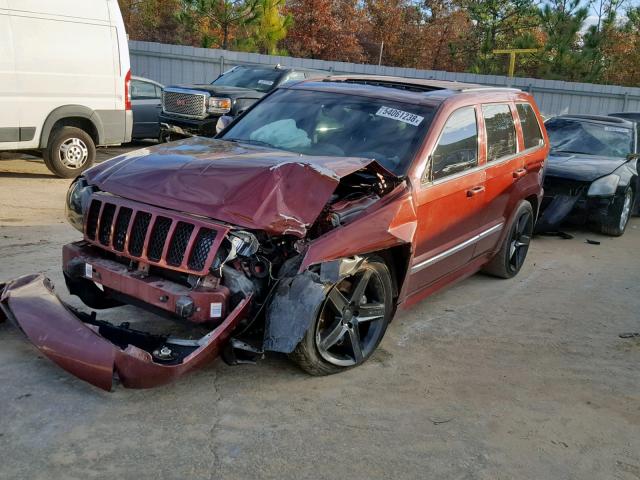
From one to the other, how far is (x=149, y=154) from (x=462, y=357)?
255 centimetres

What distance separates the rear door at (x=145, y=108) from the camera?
13.1 m

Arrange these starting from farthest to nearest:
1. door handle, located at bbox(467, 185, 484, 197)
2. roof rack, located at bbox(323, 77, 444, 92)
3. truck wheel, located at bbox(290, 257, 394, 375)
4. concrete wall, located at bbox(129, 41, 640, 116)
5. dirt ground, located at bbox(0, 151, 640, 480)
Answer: concrete wall, located at bbox(129, 41, 640, 116)
roof rack, located at bbox(323, 77, 444, 92)
door handle, located at bbox(467, 185, 484, 197)
truck wheel, located at bbox(290, 257, 394, 375)
dirt ground, located at bbox(0, 151, 640, 480)

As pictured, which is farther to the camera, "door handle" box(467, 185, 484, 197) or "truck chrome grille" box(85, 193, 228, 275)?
"door handle" box(467, 185, 484, 197)

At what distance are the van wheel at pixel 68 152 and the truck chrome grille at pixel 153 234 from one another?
6.02m

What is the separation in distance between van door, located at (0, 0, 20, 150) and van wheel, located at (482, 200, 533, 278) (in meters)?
6.41

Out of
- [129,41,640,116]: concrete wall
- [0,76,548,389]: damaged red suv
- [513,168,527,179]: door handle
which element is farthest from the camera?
[129,41,640,116]: concrete wall

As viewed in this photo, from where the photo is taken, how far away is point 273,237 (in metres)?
3.84

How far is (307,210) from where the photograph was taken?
3783 millimetres

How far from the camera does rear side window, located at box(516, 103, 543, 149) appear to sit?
6.43 metres

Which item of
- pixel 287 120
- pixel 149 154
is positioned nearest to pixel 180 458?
pixel 149 154

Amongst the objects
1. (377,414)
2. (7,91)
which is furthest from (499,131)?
(7,91)

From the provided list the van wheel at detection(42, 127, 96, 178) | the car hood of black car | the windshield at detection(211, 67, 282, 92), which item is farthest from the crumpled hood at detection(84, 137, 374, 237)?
the windshield at detection(211, 67, 282, 92)

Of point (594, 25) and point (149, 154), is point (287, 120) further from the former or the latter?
point (594, 25)

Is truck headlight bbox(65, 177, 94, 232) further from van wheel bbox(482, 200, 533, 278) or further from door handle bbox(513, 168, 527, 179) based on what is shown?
van wheel bbox(482, 200, 533, 278)
